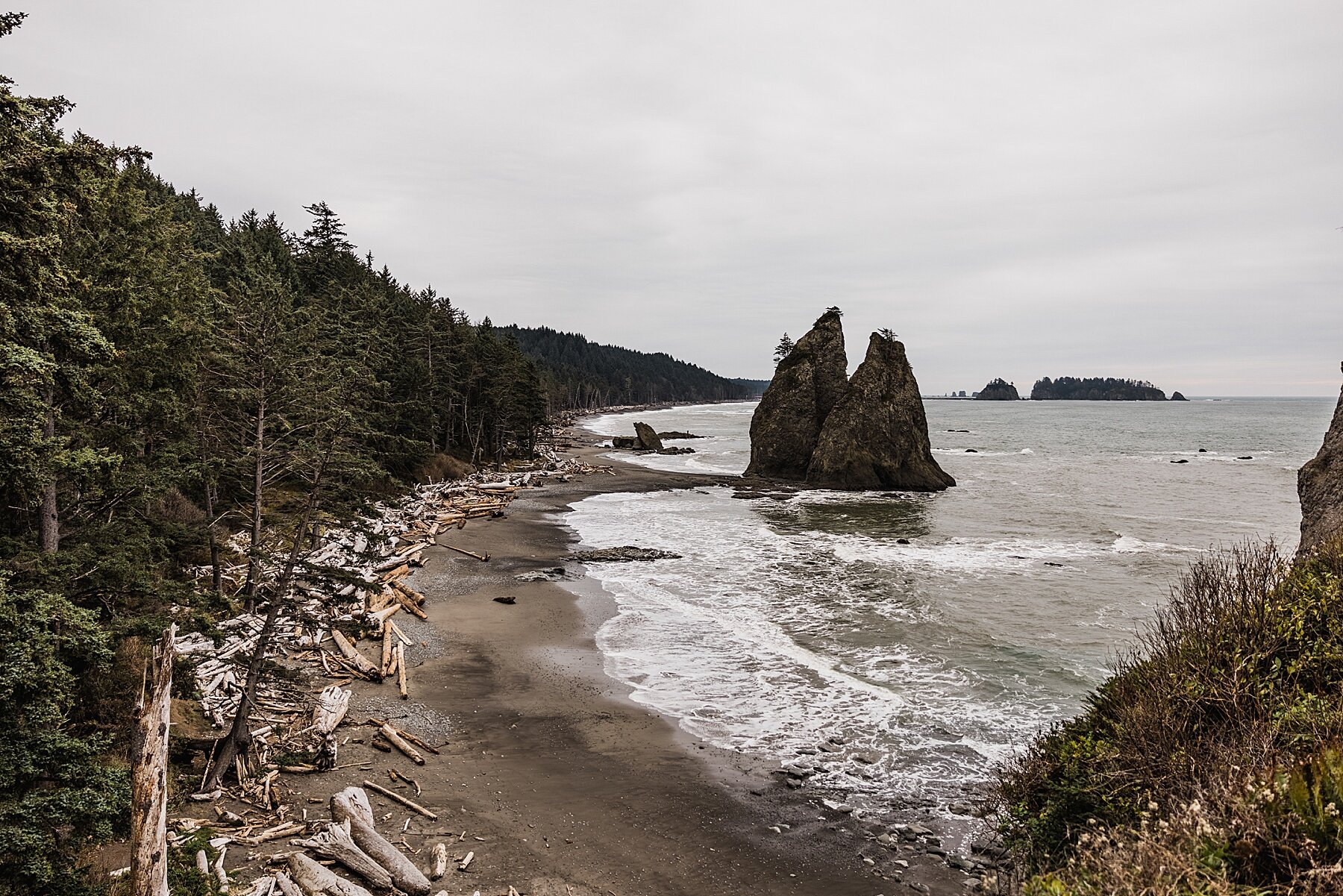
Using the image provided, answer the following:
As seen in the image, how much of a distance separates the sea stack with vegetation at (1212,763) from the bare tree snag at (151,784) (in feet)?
28.8

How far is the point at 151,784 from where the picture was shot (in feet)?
22.3

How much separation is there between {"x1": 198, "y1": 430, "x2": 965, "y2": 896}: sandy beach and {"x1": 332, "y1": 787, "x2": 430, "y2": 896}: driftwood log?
0.32m

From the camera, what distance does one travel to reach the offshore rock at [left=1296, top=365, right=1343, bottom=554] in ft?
43.5

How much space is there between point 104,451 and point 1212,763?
15.8 m

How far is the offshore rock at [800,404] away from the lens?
55.4 m

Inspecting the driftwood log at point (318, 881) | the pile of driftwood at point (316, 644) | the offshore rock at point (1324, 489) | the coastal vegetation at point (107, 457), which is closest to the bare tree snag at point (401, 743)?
the pile of driftwood at point (316, 644)

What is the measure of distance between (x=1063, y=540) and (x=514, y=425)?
48.3 m

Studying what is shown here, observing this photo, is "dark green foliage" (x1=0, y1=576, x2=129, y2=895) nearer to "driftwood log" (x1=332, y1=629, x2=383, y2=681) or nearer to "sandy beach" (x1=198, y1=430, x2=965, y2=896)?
"sandy beach" (x1=198, y1=430, x2=965, y2=896)

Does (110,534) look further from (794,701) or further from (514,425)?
(514,425)

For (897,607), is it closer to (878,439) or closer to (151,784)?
(151,784)

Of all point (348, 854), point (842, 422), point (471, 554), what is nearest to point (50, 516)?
point (348, 854)

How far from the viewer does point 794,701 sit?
48.1 feet

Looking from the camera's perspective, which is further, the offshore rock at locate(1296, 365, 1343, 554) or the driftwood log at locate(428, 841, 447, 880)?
the offshore rock at locate(1296, 365, 1343, 554)

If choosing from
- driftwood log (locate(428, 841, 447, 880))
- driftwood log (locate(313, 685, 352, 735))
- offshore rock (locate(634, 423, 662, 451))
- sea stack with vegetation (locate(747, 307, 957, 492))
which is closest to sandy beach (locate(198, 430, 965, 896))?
driftwood log (locate(428, 841, 447, 880))
